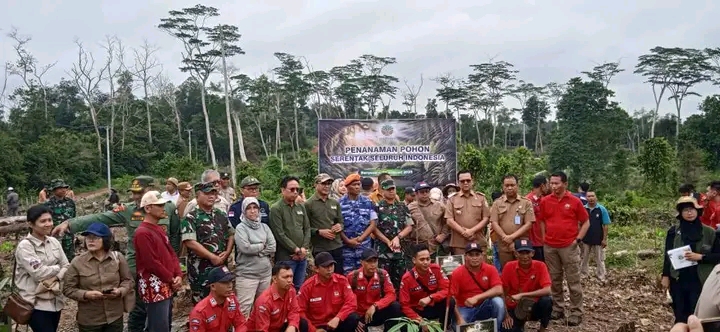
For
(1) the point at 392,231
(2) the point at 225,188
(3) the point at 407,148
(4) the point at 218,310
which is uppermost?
(3) the point at 407,148

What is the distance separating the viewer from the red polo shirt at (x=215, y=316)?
4.19 metres

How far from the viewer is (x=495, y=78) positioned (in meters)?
49.2

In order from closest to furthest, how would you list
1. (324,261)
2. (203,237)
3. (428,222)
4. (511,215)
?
(324,261) < (203,237) < (511,215) < (428,222)

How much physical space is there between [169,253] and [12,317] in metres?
1.22

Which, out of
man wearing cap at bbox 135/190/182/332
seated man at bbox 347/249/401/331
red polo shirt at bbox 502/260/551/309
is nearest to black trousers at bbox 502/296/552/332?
red polo shirt at bbox 502/260/551/309

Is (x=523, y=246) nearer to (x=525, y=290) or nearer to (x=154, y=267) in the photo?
(x=525, y=290)

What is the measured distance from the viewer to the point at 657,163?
22.2 metres

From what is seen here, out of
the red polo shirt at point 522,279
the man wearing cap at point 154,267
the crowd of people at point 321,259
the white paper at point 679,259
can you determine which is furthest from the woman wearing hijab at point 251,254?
the white paper at point 679,259

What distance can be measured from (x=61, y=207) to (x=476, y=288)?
16.9 ft

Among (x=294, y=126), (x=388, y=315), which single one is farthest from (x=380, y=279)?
(x=294, y=126)

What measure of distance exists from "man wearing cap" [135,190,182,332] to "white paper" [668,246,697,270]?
444 cm

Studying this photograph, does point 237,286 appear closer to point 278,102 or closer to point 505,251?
point 505,251

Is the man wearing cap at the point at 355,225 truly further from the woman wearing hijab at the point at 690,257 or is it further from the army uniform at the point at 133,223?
the woman wearing hijab at the point at 690,257

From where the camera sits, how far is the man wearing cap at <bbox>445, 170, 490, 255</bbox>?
20.0 ft
